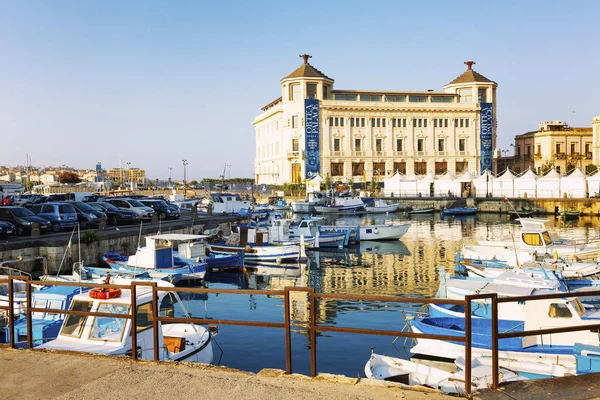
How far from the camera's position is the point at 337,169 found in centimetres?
10875

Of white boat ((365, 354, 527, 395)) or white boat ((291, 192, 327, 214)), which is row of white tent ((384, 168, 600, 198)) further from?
white boat ((365, 354, 527, 395))

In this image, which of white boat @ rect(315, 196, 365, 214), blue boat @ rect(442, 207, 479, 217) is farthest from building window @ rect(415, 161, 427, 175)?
blue boat @ rect(442, 207, 479, 217)

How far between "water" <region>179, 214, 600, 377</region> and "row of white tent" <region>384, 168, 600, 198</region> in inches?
1058

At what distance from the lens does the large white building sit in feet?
348

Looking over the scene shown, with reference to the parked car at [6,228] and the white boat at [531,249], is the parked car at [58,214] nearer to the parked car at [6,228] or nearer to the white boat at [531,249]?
the parked car at [6,228]

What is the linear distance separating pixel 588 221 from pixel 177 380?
68.0 meters

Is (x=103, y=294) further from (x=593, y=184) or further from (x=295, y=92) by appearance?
(x=295, y=92)

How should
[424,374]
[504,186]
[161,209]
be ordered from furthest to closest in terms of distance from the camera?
[504,186]
[161,209]
[424,374]

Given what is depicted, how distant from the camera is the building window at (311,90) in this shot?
349 ft

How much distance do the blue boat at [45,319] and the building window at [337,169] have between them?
9173 centimetres

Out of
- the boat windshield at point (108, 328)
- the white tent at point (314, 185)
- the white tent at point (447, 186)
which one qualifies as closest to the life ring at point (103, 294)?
the boat windshield at point (108, 328)

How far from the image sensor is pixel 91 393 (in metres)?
7.26

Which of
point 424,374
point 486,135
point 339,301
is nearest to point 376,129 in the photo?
point 486,135

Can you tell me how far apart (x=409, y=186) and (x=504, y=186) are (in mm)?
14553
